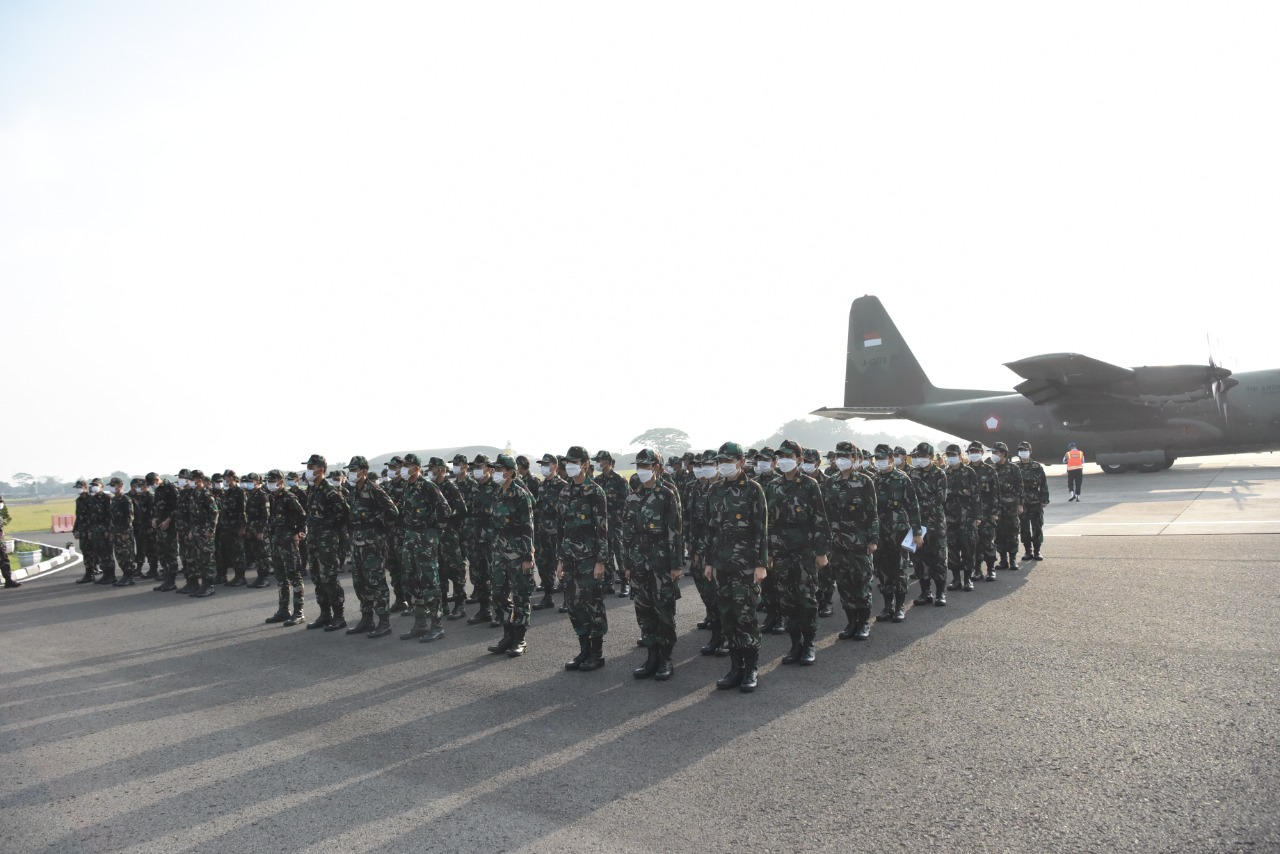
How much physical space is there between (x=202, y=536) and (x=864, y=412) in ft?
75.1

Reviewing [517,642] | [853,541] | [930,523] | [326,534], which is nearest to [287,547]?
[326,534]

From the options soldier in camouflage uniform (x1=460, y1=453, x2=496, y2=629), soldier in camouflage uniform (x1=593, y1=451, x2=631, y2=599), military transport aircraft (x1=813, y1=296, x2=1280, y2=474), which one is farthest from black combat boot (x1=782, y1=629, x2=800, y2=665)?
military transport aircraft (x1=813, y1=296, x2=1280, y2=474)

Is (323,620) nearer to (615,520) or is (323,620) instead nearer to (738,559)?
(615,520)

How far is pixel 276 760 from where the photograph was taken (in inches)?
193

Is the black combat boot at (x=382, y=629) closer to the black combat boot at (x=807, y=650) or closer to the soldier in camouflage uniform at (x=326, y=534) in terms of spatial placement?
the soldier in camouflage uniform at (x=326, y=534)

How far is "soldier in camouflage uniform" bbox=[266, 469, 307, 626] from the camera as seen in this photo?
9648mm

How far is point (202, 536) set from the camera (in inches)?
526

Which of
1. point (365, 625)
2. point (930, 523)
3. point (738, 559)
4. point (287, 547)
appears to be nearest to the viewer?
point (738, 559)

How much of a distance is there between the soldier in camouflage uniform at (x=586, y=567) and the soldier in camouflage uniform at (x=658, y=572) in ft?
1.36

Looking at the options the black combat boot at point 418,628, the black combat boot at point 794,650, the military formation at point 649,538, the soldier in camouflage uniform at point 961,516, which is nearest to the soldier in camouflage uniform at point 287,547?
the military formation at point 649,538

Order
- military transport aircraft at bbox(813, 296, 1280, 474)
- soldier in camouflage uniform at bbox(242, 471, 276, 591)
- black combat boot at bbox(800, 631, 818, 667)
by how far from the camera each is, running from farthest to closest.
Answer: military transport aircraft at bbox(813, 296, 1280, 474)
soldier in camouflage uniform at bbox(242, 471, 276, 591)
black combat boot at bbox(800, 631, 818, 667)

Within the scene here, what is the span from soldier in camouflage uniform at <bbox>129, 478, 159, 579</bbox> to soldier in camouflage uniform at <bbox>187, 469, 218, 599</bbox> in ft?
5.64

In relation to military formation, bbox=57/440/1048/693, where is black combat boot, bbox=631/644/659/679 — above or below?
below

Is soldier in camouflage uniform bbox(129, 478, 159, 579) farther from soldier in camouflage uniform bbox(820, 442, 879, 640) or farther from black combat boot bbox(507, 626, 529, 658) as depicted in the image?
soldier in camouflage uniform bbox(820, 442, 879, 640)
